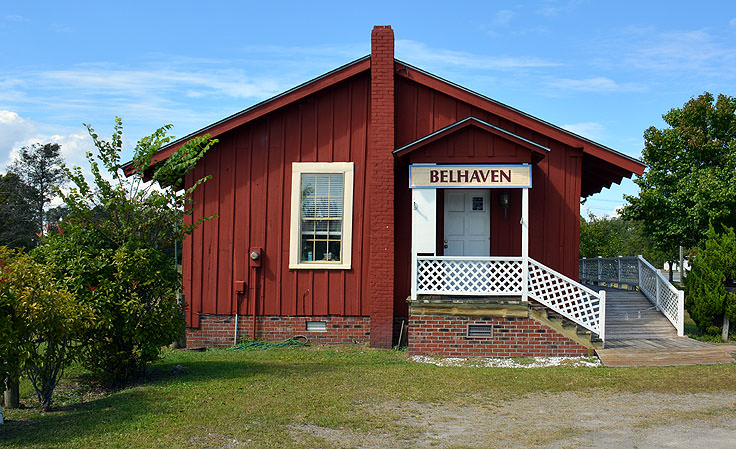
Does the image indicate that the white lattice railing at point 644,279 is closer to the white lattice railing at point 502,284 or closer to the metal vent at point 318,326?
the white lattice railing at point 502,284

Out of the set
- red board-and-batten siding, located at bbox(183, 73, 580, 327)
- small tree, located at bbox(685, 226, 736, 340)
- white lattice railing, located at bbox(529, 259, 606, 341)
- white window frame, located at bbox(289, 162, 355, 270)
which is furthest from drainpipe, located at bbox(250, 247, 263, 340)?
small tree, located at bbox(685, 226, 736, 340)

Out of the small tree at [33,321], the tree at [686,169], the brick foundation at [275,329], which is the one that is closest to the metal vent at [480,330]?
the brick foundation at [275,329]

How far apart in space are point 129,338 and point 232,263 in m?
4.58

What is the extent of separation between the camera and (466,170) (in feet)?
40.8

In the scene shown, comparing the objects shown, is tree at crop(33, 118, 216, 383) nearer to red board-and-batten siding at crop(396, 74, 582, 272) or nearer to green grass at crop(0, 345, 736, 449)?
green grass at crop(0, 345, 736, 449)

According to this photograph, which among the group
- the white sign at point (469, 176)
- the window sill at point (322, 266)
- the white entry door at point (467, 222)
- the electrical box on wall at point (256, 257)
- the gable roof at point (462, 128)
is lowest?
the window sill at point (322, 266)

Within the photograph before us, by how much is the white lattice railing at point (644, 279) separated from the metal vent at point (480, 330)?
4369 mm

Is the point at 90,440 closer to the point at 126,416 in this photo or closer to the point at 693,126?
the point at 126,416

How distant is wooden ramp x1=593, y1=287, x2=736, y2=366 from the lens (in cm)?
1123

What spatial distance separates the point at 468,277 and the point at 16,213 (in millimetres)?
47519

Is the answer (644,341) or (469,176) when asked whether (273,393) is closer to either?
(469,176)

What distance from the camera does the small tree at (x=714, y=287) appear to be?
43.5ft

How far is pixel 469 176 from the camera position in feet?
40.7

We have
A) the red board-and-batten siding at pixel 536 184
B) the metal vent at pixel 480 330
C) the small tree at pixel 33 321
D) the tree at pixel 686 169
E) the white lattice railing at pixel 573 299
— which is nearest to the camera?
the small tree at pixel 33 321
